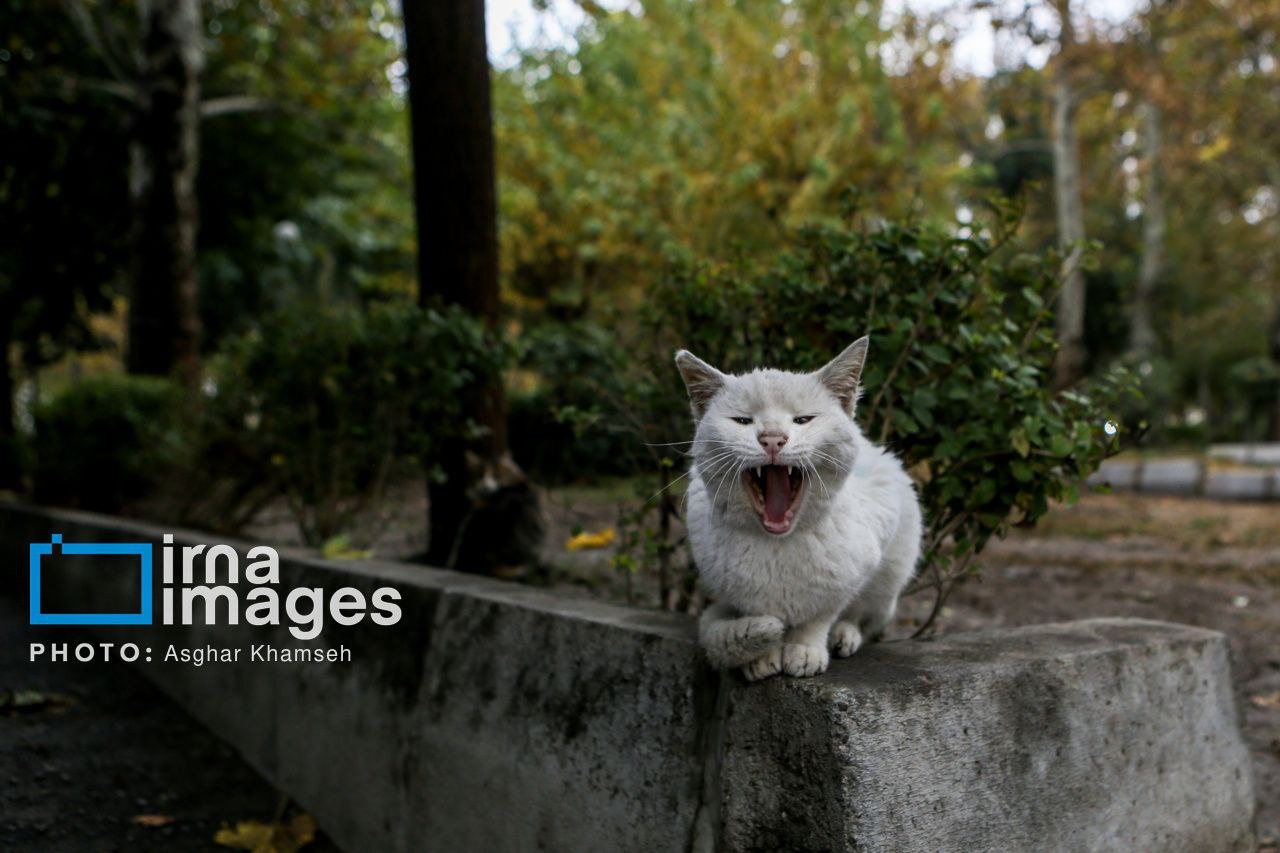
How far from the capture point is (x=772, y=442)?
2.01m

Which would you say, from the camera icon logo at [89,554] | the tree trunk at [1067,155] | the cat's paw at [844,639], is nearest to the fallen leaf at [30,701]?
the camera icon logo at [89,554]

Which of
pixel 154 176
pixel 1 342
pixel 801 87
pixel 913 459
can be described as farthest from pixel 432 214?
pixel 801 87

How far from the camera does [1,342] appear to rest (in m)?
13.6

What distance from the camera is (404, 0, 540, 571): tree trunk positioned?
5.10 metres

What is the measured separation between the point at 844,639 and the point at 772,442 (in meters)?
0.66

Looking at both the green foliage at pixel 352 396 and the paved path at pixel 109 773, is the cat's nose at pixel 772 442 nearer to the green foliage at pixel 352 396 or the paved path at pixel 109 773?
the paved path at pixel 109 773

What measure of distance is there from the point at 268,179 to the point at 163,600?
1664cm

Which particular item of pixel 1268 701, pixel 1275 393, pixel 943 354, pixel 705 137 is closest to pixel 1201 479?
pixel 705 137

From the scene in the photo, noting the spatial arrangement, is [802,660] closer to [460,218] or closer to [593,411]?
[593,411]

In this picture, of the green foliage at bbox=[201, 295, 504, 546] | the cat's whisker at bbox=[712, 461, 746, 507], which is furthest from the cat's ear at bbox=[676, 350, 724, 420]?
the green foliage at bbox=[201, 295, 504, 546]

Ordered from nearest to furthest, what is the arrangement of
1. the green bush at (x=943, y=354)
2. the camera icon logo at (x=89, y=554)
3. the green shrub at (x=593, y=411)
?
the green bush at (x=943, y=354), the green shrub at (x=593, y=411), the camera icon logo at (x=89, y=554)

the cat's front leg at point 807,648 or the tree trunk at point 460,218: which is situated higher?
the tree trunk at point 460,218

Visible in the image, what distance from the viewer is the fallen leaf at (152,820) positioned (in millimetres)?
3744

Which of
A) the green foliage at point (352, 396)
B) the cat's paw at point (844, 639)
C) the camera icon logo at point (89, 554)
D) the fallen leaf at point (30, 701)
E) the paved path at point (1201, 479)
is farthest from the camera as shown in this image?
the paved path at point (1201, 479)
